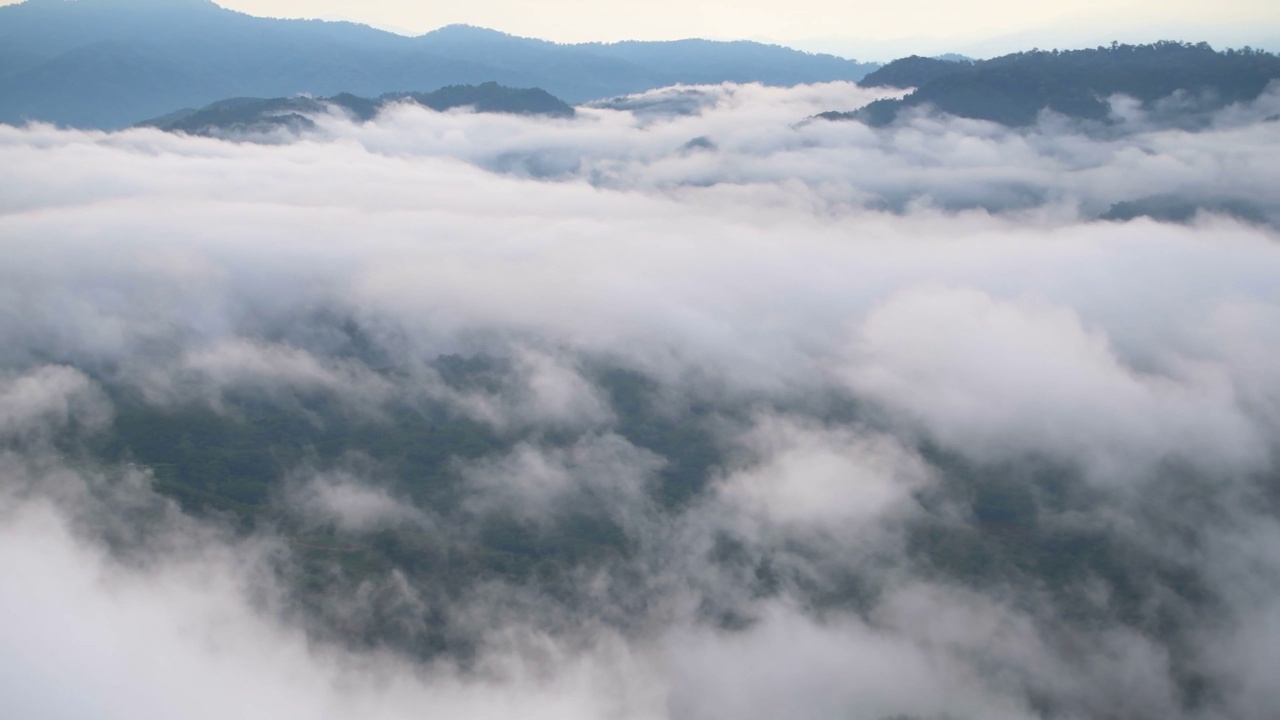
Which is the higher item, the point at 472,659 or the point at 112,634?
the point at 112,634

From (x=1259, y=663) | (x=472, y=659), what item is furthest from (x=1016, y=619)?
(x=472, y=659)

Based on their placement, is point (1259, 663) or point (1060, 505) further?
point (1060, 505)

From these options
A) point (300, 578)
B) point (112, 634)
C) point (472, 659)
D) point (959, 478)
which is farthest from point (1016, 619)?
point (112, 634)

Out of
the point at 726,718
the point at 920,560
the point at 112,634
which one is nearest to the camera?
the point at 112,634

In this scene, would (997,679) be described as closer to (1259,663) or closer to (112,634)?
(1259,663)

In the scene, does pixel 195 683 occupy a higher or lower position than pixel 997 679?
higher

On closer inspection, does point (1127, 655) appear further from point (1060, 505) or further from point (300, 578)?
point (300, 578)

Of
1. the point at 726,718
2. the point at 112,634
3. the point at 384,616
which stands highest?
the point at 112,634

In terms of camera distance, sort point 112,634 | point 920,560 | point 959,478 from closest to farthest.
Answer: point 112,634, point 920,560, point 959,478

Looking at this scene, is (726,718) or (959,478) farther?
(959,478)
